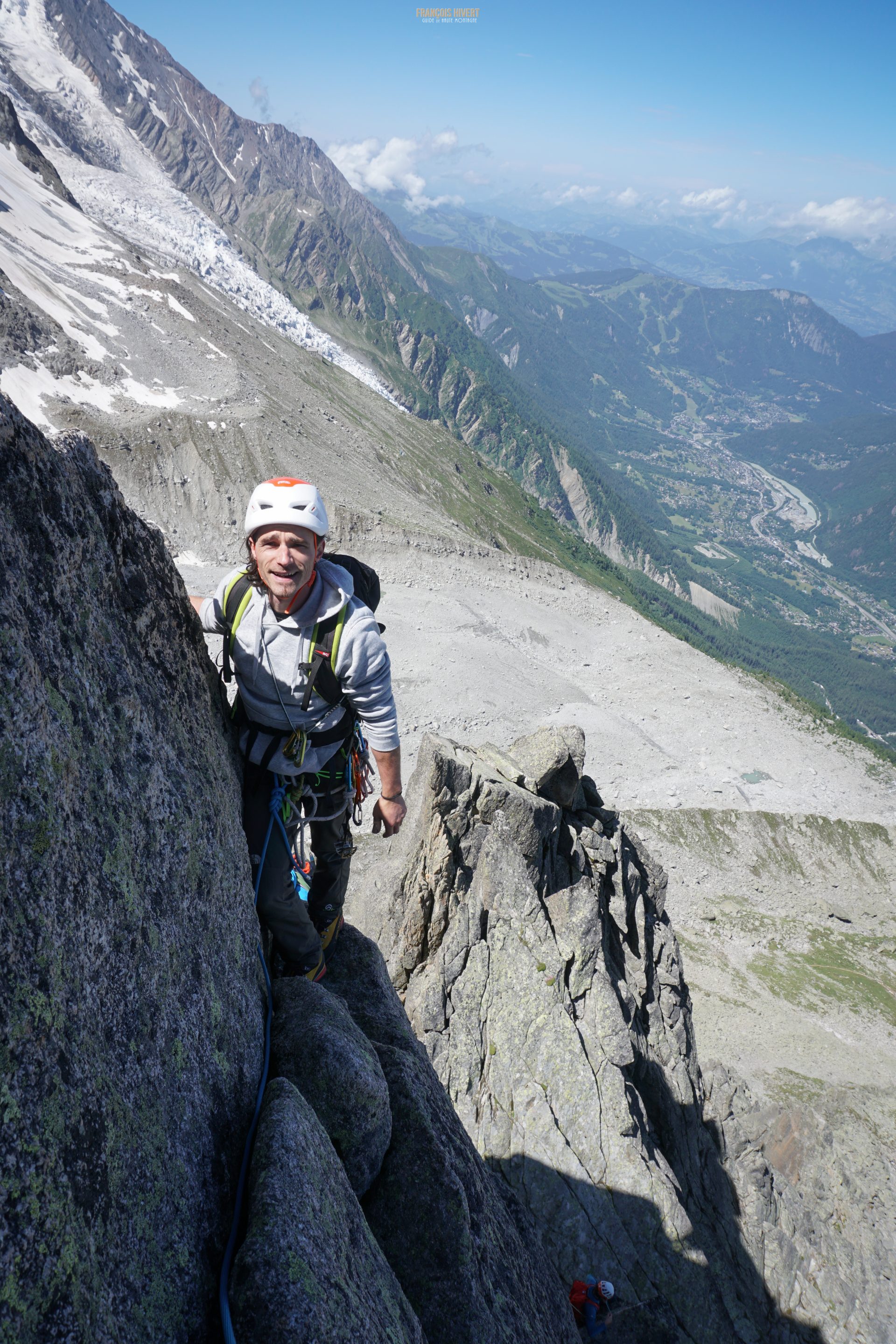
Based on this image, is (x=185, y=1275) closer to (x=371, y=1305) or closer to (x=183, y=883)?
(x=371, y=1305)

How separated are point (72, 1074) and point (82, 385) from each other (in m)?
71.8

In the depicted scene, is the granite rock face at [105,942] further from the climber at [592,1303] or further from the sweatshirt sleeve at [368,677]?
the climber at [592,1303]

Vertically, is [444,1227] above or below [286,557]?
below

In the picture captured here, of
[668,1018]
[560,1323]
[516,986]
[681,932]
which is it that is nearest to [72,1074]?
[560,1323]

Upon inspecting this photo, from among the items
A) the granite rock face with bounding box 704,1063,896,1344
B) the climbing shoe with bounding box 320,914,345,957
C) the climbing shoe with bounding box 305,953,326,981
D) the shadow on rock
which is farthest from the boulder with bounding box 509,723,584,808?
the climbing shoe with bounding box 305,953,326,981

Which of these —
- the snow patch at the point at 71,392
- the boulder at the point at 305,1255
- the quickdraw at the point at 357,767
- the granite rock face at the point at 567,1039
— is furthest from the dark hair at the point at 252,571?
the snow patch at the point at 71,392

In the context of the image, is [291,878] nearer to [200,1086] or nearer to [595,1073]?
[200,1086]

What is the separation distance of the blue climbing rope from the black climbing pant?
5 centimetres

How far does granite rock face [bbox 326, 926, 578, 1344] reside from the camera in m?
5.10

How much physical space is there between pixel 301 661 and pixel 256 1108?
3246mm

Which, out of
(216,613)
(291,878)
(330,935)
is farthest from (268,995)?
(216,613)

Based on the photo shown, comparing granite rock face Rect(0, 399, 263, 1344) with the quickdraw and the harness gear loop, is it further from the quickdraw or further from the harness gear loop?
the quickdraw

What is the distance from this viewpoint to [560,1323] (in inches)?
261

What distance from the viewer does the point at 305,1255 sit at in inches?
146
